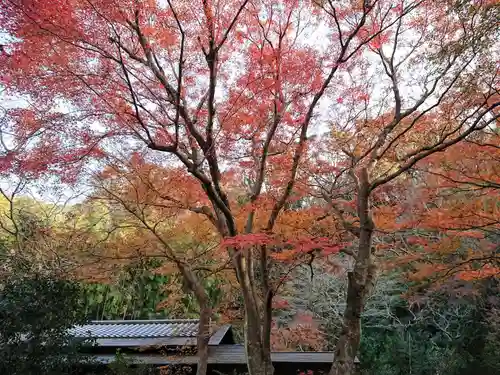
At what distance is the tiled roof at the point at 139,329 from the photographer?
9.28 metres

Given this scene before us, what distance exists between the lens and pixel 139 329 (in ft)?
33.7

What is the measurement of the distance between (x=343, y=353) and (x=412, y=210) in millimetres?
3390

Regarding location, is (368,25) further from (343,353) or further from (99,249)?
(99,249)

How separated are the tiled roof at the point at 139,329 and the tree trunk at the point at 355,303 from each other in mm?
4304

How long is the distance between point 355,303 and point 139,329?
22.1ft

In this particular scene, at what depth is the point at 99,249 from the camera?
803 cm

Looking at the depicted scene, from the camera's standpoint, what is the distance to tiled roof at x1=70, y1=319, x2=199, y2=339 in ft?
30.5

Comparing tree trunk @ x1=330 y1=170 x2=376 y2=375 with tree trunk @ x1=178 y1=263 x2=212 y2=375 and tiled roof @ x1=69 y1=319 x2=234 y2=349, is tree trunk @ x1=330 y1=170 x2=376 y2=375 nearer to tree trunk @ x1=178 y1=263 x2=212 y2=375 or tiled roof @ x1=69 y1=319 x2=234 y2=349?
tree trunk @ x1=178 y1=263 x2=212 y2=375

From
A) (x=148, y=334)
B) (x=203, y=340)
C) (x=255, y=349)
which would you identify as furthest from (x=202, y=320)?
(x=148, y=334)

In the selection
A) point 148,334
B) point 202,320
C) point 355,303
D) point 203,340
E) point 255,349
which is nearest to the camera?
point 355,303

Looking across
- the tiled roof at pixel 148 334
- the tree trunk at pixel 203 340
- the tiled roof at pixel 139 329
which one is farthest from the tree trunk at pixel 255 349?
the tiled roof at pixel 139 329

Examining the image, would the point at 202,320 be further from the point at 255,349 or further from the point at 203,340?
the point at 255,349

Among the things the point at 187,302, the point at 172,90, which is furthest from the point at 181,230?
the point at 187,302

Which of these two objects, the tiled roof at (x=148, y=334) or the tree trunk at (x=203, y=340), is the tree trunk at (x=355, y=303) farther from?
the tiled roof at (x=148, y=334)
